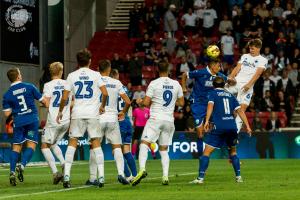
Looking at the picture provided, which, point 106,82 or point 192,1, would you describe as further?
point 192,1

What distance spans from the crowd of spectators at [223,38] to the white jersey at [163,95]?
16434mm

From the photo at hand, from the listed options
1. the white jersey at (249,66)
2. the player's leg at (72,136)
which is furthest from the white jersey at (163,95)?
the white jersey at (249,66)

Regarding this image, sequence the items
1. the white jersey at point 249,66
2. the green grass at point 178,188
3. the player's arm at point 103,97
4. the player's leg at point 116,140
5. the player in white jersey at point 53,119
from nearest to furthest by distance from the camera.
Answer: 1. the green grass at point 178,188
2. the player's arm at point 103,97
3. the player's leg at point 116,140
4. the player in white jersey at point 53,119
5. the white jersey at point 249,66

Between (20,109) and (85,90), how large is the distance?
266 centimetres

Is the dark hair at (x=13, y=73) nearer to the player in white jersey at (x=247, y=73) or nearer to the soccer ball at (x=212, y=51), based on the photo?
the soccer ball at (x=212, y=51)

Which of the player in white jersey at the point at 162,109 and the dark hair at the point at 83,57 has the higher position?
the dark hair at the point at 83,57

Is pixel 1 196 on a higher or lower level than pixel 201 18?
lower

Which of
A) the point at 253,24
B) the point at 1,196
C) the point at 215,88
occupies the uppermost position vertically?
the point at 253,24

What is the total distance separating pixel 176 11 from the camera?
141 feet

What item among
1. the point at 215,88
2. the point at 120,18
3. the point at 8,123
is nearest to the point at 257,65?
the point at 215,88

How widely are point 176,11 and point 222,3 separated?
2267 mm

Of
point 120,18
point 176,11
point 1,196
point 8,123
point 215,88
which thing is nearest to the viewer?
point 1,196

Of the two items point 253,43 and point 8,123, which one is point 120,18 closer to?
point 8,123

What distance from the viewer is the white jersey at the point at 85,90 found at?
651 inches
